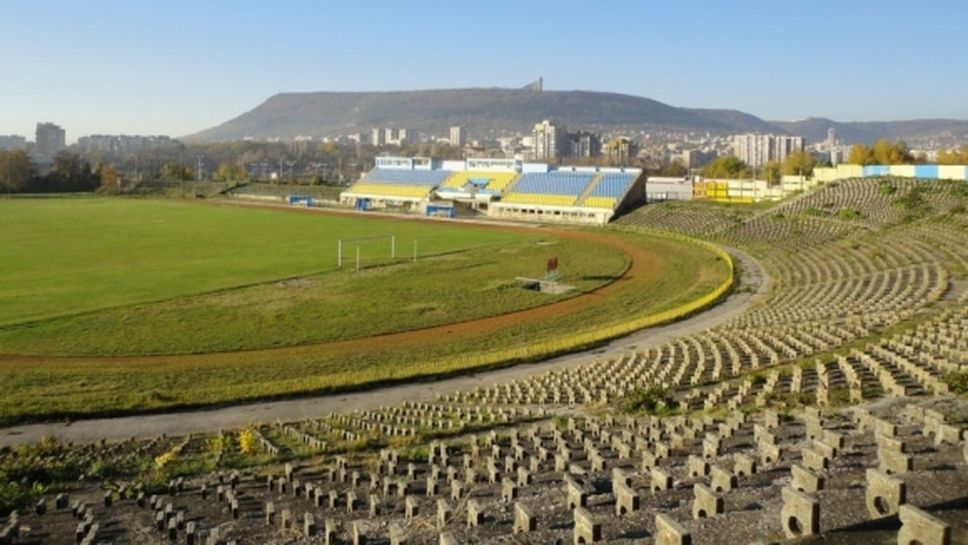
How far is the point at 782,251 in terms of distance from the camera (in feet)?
196

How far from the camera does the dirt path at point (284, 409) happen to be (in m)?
22.0

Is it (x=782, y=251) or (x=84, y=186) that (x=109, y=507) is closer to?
(x=782, y=251)

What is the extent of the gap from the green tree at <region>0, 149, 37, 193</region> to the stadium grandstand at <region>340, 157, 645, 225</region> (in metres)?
63.2

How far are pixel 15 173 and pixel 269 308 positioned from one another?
126 metres

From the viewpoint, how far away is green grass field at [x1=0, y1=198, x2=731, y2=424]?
89.7 feet

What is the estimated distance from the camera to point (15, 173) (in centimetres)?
14262

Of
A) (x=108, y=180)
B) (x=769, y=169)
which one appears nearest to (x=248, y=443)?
(x=769, y=169)

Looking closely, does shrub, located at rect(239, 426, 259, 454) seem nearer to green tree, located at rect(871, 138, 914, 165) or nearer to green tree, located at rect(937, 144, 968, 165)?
green tree, located at rect(871, 138, 914, 165)

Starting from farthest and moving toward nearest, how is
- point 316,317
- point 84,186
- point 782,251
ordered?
point 84,186, point 782,251, point 316,317

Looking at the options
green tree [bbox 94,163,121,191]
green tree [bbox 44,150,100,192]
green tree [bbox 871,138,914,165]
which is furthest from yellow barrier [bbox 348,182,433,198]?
green tree [bbox 871,138,914,165]

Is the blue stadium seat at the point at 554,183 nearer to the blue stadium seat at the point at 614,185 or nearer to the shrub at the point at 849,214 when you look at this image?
the blue stadium seat at the point at 614,185

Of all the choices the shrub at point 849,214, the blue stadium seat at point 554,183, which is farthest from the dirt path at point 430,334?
the blue stadium seat at point 554,183

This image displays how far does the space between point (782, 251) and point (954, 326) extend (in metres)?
36.5

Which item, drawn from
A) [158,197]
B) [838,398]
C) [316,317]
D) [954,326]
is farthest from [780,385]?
[158,197]
